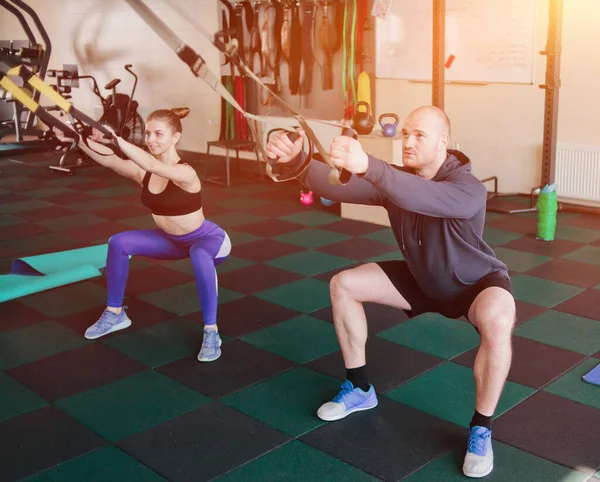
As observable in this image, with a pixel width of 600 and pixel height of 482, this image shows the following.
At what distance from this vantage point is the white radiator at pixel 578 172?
220 inches

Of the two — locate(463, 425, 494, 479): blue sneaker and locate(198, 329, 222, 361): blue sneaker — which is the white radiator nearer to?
locate(198, 329, 222, 361): blue sneaker

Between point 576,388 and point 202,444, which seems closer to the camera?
point 202,444

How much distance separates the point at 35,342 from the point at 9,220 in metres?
2.78

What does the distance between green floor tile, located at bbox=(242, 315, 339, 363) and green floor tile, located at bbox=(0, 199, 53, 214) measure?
140 inches

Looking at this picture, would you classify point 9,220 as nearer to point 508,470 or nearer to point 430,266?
point 430,266

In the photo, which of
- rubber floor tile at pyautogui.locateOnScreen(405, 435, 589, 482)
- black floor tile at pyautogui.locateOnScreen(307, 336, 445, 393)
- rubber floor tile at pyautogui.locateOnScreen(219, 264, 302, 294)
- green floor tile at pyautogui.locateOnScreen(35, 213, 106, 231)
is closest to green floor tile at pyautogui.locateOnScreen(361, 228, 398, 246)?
rubber floor tile at pyautogui.locateOnScreen(219, 264, 302, 294)

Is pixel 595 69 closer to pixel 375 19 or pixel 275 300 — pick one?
pixel 375 19

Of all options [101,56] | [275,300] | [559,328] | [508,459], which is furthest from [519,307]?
[101,56]

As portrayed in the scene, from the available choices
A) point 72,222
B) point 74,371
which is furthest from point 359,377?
point 72,222

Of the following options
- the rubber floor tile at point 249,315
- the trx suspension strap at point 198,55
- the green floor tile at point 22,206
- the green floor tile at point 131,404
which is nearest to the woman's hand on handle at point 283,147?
the trx suspension strap at point 198,55

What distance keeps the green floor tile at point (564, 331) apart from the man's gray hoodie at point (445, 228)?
1037 mm

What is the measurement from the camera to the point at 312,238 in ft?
17.2

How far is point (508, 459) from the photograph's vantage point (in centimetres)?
239

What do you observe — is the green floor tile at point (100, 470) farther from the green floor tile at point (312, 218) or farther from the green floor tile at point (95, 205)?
the green floor tile at point (95, 205)
